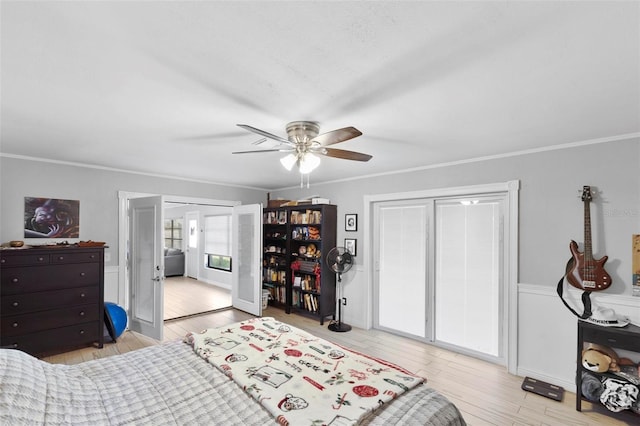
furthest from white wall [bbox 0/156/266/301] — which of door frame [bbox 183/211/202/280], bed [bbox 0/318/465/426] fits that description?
door frame [bbox 183/211/202/280]

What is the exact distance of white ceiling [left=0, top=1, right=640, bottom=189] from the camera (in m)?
1.16

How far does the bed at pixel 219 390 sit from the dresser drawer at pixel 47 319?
2049 millimetres

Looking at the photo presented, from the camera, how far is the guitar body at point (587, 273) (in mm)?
2641

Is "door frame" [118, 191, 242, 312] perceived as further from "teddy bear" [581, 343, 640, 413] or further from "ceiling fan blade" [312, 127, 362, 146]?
"teddy bear" [581, 343, 640, 413]

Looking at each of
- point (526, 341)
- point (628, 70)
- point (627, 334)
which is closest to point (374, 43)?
point (628, 70)

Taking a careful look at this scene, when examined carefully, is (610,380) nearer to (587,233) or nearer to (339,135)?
(587,233)

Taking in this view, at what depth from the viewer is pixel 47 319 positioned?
3398 millimetres

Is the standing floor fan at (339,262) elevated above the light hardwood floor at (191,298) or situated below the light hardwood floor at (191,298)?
above

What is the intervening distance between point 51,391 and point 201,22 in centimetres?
184

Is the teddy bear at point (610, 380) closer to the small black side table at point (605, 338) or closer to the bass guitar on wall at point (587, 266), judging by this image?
the small black side table at point (605, 338)

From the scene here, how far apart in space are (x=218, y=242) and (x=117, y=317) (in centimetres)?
376

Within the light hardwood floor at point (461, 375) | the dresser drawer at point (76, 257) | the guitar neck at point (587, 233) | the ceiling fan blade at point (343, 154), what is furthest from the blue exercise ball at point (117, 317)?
the guitar neck at point (587, 233)

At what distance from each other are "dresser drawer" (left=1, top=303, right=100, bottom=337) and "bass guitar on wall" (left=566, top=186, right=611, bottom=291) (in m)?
5.15

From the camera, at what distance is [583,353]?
263 centimetres
